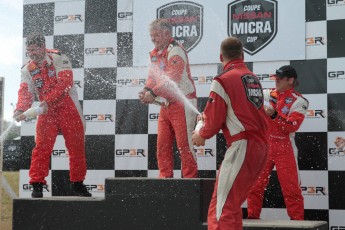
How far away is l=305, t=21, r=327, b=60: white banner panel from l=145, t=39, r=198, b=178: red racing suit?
38.2 inches

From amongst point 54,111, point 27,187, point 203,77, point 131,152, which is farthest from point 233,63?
point 27,187

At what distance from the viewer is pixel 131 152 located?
17.5 feet

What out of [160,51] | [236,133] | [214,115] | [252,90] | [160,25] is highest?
[160,25]

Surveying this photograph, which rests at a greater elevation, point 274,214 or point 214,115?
point 214,115

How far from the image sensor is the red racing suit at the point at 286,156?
4.39m

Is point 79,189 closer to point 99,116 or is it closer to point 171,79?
point 99,116

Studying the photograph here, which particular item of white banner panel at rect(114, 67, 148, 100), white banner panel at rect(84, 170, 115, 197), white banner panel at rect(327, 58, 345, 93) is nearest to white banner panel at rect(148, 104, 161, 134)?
white banner panel at rect(114, 67, 148, 100)

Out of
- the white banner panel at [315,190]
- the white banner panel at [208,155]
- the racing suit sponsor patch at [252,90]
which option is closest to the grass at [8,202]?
the white banner panel at [208,155]

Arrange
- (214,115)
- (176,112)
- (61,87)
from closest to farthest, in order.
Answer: (214,115)
(176,112)
(61,87)

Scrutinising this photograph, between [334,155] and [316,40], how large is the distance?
0.91 meters

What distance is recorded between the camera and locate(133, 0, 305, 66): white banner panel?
488 cm

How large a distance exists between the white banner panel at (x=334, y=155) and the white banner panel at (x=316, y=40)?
2.04 feet

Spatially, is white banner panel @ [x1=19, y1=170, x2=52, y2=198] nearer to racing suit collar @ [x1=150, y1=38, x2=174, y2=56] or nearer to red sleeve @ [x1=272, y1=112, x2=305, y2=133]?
racing suit collar @ [x1=150, y1=38, x2=174, y2=56]

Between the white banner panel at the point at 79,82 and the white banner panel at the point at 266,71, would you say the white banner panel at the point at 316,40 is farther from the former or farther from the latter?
the white banner panel at the point at 79,82
